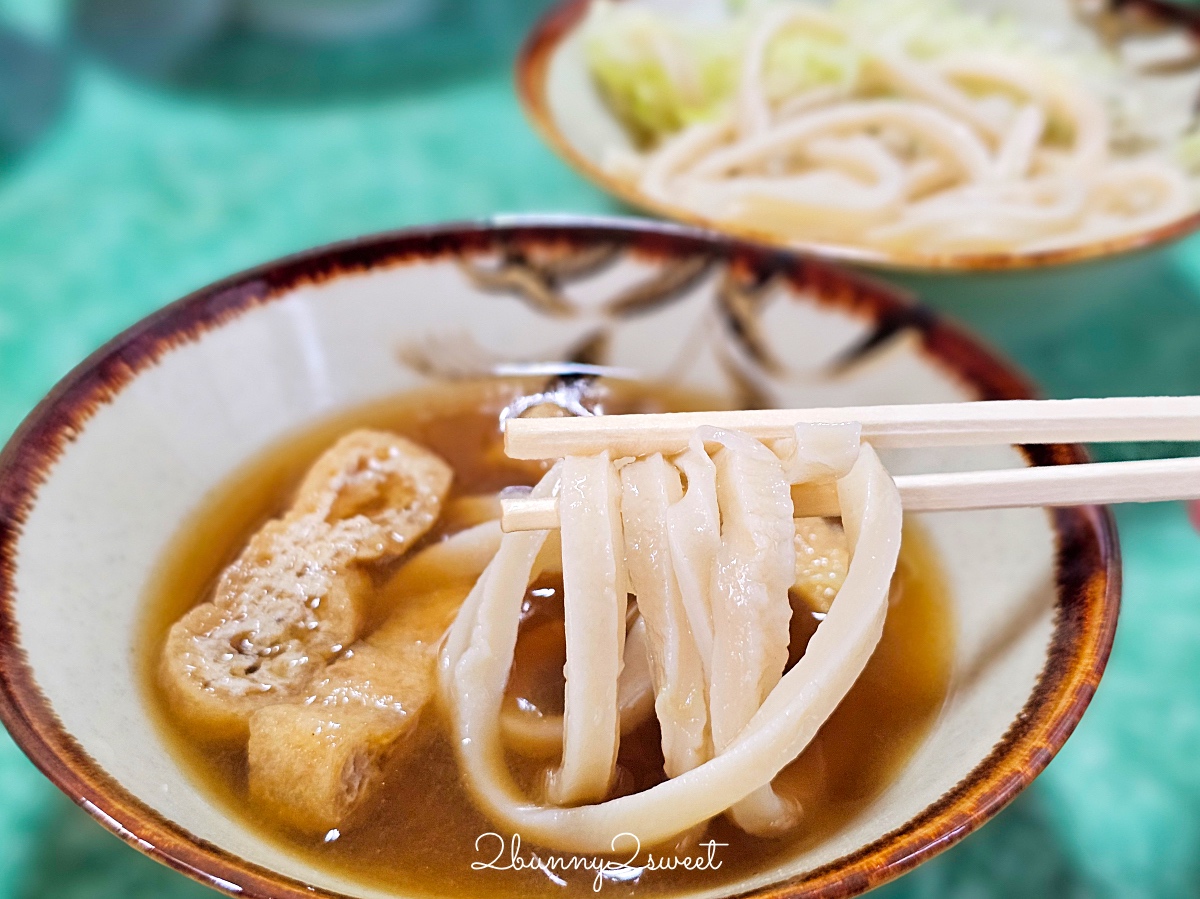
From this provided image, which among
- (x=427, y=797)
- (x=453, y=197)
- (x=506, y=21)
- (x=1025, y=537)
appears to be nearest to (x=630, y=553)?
(x=427, y=797)

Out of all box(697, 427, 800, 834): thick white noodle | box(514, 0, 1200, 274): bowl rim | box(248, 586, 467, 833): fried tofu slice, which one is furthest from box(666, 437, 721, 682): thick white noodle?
box(514, 0, 1200, 274): bowl rim

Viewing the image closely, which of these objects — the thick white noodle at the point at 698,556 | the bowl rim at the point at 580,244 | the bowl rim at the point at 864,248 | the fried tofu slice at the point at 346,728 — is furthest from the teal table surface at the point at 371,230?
the thick white noodle at the point at 698,556

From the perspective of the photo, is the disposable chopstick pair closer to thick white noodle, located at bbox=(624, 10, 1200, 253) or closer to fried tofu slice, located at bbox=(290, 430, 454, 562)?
fried tofu slice, located at bbox=(290, 430, 454, 562)

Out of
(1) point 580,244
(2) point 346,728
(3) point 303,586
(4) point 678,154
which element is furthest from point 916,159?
(2) point 346,728

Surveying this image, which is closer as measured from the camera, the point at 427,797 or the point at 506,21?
the point at 427,797

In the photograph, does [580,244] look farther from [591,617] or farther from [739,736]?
[739,736]

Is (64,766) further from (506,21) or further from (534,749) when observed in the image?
(506,21)
